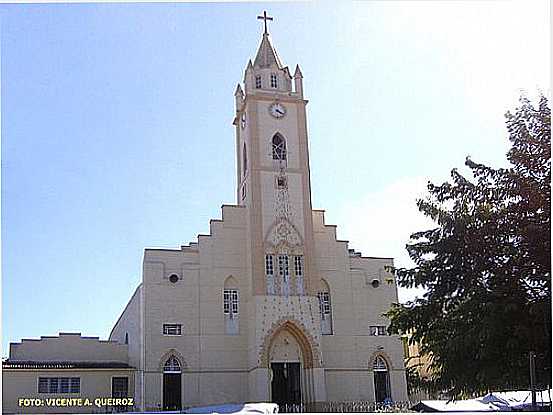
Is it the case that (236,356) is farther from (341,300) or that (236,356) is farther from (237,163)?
(237,163)

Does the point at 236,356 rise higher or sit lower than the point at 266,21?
lower

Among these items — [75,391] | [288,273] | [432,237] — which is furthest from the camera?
[288,273]

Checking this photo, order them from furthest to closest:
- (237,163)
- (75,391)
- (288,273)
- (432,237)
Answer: (237,163) → (288,273) → (75,391) → (432,237)

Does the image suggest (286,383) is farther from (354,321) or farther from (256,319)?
(354,321)

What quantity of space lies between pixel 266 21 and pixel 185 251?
365 inches

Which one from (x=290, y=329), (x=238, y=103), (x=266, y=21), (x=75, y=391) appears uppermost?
(x=266, y=21)

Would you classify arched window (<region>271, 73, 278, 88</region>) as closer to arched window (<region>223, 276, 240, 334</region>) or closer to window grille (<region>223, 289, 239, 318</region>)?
arched window (<region>223, 276, 240, 334</region>)

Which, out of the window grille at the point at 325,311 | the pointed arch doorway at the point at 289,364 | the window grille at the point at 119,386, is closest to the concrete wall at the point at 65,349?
the window grille at the point at 119,386

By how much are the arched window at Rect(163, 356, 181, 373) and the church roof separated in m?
11.1

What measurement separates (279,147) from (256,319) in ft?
20.9

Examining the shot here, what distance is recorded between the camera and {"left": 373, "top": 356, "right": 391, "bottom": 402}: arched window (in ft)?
81.8

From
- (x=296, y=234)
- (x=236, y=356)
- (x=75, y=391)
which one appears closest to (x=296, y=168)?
(x=296, y=234)

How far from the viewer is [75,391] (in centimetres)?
2342

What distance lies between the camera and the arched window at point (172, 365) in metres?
23.8
